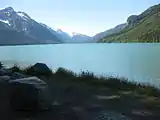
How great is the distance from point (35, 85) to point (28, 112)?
0.83 m

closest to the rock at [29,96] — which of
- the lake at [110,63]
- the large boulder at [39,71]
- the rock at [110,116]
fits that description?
the rock at [110,116]

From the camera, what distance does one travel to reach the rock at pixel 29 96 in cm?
920

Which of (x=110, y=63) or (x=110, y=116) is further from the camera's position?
(x=110, y=63)

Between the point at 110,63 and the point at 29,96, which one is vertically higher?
the point at 29,96

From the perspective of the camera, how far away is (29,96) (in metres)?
9.16

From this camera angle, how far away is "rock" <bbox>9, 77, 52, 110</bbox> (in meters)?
9.20

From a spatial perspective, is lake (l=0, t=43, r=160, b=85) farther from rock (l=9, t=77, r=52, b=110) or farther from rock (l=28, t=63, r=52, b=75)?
rock (l=9, t=77, r=52, b=110)

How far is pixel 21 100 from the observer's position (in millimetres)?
9375

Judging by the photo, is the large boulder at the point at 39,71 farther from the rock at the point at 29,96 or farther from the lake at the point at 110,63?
the lake at the point at 110,63

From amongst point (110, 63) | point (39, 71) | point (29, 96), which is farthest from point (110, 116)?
point (110, 63)

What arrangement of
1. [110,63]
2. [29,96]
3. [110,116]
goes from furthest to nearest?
[110,63] → [29,96] → [110,116]

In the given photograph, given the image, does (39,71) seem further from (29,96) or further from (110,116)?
(110,116)

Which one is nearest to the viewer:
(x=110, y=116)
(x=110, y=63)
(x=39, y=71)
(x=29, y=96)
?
(x=110, y=116)

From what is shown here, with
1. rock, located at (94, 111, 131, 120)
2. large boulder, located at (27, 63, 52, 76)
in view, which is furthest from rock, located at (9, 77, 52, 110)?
large boulder, located at (27, 63, 52, 76)
